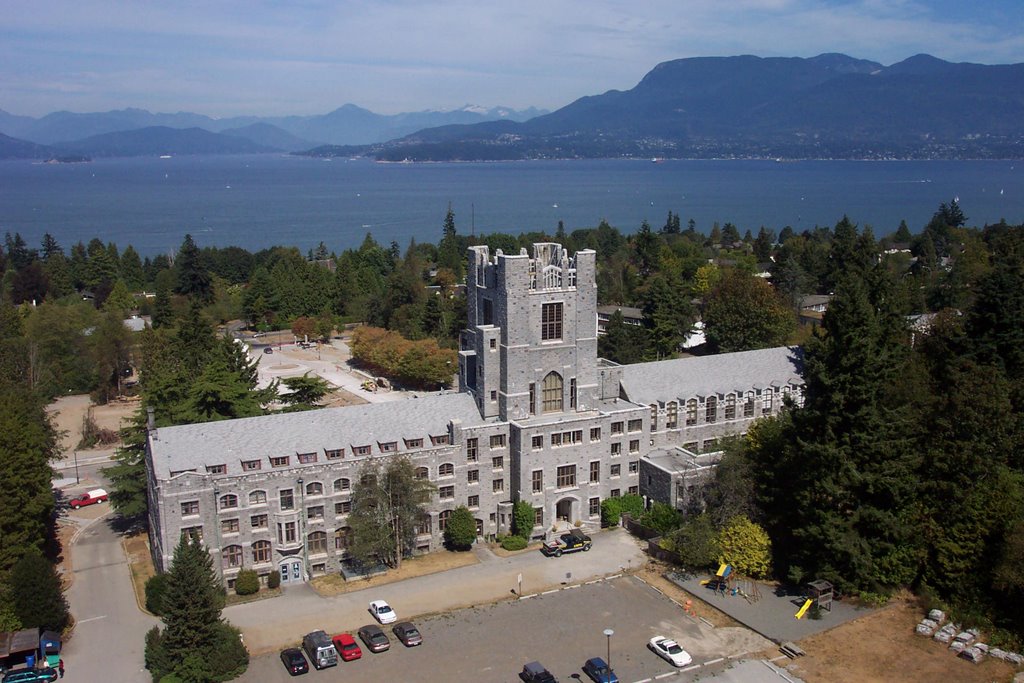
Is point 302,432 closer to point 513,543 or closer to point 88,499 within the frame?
point 513,543

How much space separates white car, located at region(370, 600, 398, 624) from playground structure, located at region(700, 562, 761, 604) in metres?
16.2

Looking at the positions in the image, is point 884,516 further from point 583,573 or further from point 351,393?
point 351,393

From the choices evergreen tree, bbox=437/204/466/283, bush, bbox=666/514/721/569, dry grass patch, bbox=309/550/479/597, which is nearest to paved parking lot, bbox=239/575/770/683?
bush, bbox=666/514/721/569

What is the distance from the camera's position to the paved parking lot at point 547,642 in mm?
37594

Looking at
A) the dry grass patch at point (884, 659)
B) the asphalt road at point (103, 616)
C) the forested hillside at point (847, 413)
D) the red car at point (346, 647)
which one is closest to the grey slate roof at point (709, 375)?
the forested hillside at point (847, 413)

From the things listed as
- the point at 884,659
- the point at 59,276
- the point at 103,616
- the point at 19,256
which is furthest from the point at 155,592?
the point at 19,256

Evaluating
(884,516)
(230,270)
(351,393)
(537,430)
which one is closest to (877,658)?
(884,516)

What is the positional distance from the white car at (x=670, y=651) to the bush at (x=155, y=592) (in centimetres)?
2372

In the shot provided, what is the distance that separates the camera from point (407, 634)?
39812 millimetres

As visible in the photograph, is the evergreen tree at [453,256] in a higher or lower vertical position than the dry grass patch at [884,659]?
higher

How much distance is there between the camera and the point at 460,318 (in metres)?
100

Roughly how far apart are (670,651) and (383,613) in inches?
542

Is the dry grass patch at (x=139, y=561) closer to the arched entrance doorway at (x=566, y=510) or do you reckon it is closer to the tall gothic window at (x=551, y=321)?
the arched entrance doorway at (x=566, y=510)

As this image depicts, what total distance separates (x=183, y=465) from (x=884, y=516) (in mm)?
35172
